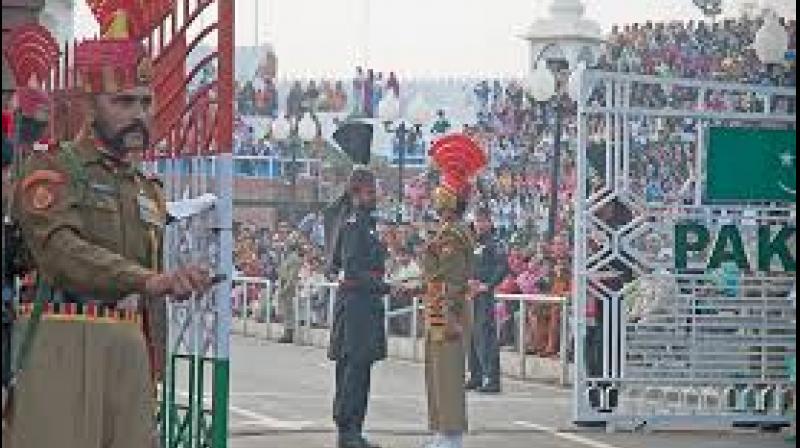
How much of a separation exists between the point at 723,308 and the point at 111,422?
321 inches

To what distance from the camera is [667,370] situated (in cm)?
1430

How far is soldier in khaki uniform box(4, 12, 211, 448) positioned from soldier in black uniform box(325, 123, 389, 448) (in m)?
5.55

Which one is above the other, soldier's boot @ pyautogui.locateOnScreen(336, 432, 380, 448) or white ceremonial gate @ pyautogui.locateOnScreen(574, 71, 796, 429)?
white ceremonial gate @ pyautogui.locateOnScreen(574, 71, 796, 429)

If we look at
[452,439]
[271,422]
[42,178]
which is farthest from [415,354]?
[42,178]

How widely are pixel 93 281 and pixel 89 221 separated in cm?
27

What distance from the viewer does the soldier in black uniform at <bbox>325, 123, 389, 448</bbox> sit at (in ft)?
41.5

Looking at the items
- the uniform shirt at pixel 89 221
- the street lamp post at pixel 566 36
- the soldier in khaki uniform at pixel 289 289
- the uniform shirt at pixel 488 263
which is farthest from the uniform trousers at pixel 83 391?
the street lamp post at pixel 566 36

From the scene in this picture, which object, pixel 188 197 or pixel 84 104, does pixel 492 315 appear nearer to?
pixel 188 197

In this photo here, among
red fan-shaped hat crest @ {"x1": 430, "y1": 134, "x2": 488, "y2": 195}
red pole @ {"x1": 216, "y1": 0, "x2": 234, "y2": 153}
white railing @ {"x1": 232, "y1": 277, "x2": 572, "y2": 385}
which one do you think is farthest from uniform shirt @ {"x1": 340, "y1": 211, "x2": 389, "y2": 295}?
white railing @ {"x1": 232, "y1": 277, "x2": 572, "y2": 385}

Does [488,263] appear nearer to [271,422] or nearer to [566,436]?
[271,422]

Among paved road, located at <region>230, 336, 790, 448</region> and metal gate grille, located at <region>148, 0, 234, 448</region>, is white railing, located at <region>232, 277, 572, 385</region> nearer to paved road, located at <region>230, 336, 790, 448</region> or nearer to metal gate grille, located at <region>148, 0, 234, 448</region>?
paved road, located at <region>230, 336, 790, 448</region>

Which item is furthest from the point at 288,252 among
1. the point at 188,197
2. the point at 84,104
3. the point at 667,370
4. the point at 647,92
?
the point at 84,104

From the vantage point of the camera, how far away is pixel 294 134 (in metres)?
39.6

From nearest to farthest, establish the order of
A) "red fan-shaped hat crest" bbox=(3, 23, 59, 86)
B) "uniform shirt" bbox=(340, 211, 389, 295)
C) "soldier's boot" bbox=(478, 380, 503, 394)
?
"red fan-shaped hat crest" bbox=(3, 23, 59, 86), "uniform shirt" bbox=(340, 211, 389, 295), "soldier's boot" bbox=(478, 380, 503, 394)
